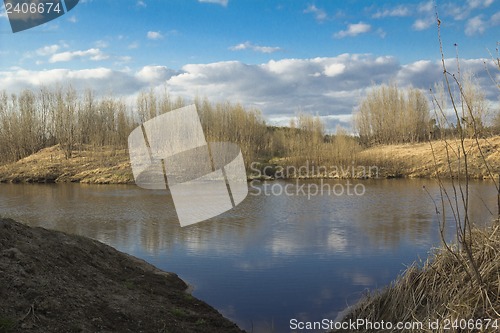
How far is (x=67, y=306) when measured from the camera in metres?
4.35

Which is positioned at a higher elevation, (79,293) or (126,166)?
(126,166)

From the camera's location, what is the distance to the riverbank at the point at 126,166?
33.5 metres

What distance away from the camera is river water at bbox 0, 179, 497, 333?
24.1ft

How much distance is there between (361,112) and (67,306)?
53350 mm

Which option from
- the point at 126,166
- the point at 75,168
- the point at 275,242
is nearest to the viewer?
the point at 275,242

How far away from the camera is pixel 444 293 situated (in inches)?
175

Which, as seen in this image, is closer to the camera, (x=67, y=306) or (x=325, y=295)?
(x=67, y=306)

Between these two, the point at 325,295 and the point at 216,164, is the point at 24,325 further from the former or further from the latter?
the point at 216,164

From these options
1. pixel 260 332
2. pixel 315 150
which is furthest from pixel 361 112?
pixel 260 332

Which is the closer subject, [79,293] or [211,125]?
[79,293]

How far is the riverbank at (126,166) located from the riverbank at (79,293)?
27185 millimetres

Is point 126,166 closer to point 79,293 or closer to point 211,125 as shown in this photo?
point 211,125

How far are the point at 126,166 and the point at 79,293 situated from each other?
1342 inches

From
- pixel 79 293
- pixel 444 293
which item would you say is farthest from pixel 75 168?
pixel 444 293
